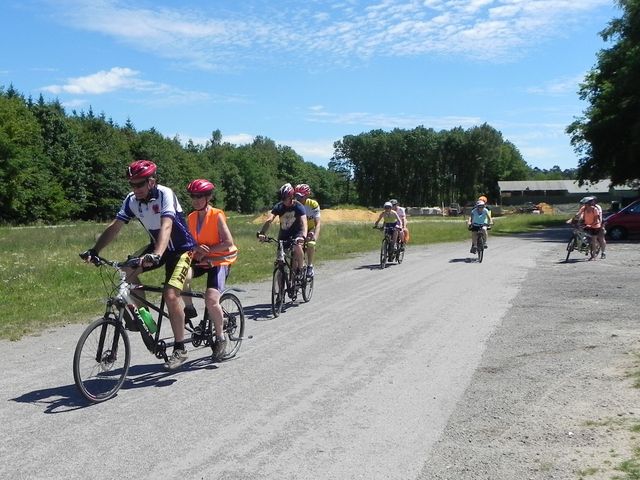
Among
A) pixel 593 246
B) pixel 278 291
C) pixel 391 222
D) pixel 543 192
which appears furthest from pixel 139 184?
pixel 543 192

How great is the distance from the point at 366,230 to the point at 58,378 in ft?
104

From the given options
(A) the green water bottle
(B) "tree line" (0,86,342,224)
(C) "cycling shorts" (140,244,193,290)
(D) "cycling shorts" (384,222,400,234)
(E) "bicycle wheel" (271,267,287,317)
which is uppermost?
(B) "tree line" (0,86,342,224)

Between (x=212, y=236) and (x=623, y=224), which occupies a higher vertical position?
(x=212, y=236)

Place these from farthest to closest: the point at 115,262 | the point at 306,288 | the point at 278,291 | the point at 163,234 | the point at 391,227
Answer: the point at 391,227 < the point at 306,288 < the point at 278,291 < the point at 163,234 < the point at 115,262

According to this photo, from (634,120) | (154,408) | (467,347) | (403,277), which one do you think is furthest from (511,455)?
(634,120)

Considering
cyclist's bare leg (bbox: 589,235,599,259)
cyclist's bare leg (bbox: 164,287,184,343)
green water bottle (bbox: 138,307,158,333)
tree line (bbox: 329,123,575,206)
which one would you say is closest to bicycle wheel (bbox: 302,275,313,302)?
cyclist's bare leg (bbox: 164,287,184,343)

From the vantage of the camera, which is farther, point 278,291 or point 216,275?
point 278,291

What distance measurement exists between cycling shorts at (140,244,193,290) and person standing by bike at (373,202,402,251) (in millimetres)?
13235

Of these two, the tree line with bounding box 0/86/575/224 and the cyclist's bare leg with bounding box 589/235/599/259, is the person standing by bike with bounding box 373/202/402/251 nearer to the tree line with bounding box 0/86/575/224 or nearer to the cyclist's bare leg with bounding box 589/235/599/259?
the cyclist's bare leg with bounding box 589/235/599/259

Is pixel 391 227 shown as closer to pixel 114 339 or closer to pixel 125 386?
pixel 125 386

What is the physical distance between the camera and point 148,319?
20.9 feet

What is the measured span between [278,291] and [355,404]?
495 centimetres

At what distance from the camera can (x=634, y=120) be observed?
1624 inches

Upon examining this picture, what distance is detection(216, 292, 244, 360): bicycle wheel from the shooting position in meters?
7.54
